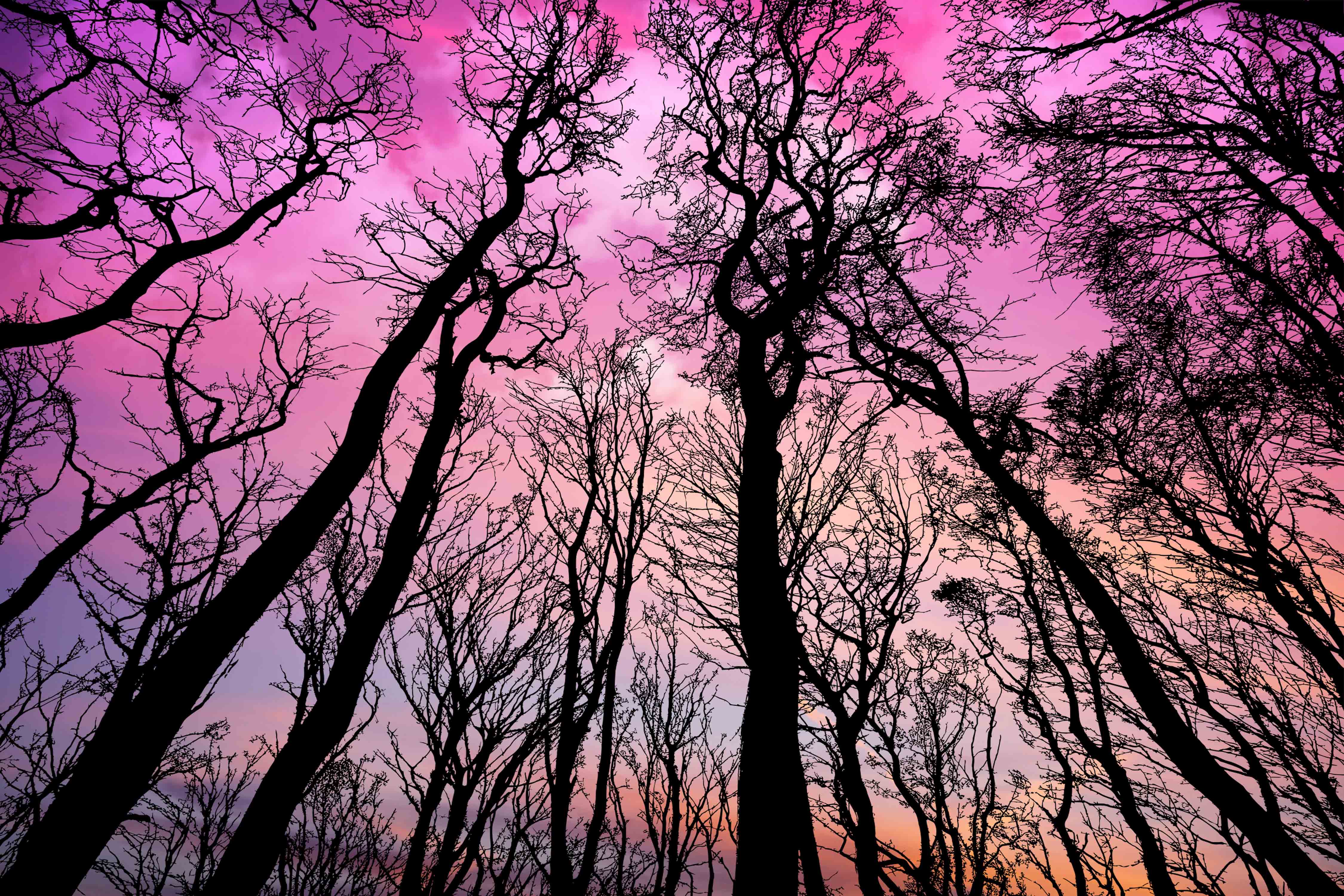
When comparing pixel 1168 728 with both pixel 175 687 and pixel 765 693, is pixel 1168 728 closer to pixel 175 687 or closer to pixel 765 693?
pixel 765 693

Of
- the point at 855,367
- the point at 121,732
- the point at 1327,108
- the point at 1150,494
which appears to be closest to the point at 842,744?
the point at 855,367

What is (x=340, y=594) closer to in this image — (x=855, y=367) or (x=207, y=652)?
(x=207, y=652)

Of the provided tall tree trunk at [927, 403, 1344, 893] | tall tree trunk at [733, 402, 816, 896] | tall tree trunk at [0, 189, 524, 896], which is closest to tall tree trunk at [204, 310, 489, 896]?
tall tree trunk at [0, 189, 524, 896]

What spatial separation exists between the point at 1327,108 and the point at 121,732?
11057 mm

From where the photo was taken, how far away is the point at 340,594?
730 centimetres

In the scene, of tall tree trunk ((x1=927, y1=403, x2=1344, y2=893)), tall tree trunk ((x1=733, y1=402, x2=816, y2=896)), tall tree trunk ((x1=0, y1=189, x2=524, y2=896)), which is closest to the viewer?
tall tree trunk ((x1=0, y1=189, x2=524, y2=896))

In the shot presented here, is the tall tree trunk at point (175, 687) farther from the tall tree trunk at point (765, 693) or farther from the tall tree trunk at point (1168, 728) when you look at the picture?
the tall tree trunk at point (1168, 728)

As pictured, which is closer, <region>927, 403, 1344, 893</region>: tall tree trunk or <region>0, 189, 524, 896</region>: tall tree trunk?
<region>0, 189, 524, 896</region>: tall tree trunk

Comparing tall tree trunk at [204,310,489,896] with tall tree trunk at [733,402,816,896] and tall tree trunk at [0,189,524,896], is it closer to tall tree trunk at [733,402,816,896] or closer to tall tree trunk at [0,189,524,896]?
tall tree trunk at [0,189,524,896]

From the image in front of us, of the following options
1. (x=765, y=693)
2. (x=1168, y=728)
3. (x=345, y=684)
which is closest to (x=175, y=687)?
(x=345, y=684)

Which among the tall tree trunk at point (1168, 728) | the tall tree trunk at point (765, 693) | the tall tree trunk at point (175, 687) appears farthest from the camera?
the tall tree trunk at point (1168, 728)

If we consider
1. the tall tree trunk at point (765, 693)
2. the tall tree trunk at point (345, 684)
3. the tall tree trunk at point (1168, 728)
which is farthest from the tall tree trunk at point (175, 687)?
the tall tree trunk at point (1168, 728)

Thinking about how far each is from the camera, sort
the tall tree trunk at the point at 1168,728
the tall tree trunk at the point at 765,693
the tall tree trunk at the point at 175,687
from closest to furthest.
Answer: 1. the tall tree trunk at the point at 175,687
2. the tall tree trunk at the point at 765,693
3. the tall tree trunk at the point at 1168,728

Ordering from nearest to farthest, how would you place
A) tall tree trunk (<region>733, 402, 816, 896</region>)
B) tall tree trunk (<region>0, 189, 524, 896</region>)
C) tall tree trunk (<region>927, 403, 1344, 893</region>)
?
tall tree trunk (<region>0, 189, 524, 896</region>) → tall tree trunk (<region>733, 402, 816, 896</region>) → tall tree trunk (<region>927, 403, 1344, 893</region>)
